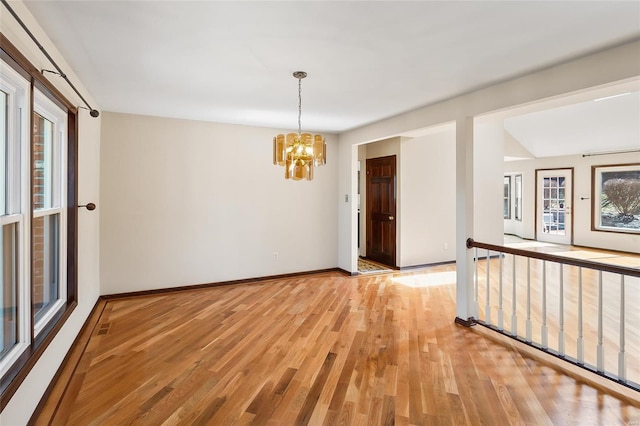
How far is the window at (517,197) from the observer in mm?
10250

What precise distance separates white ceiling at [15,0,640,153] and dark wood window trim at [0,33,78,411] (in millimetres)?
387

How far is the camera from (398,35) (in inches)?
92.5

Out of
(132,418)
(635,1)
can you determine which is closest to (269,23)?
(635,1)

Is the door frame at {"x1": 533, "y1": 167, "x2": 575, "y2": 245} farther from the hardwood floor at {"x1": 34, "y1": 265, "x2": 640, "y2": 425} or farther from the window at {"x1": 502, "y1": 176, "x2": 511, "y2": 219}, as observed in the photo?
the hardwood floor at {"x1": 34, "y1": 265, "x2": 640, "y2": 425}

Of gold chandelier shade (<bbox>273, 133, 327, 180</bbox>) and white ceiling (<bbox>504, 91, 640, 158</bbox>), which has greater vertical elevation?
white ceiling (<bbox>504, 91, 640, 158</bbox>)

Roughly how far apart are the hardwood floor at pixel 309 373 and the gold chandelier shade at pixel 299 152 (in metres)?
1.65

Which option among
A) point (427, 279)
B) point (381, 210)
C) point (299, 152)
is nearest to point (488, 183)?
point (381, 210)

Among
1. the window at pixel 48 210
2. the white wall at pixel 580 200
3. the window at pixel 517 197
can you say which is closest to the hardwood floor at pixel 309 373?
the window at pixel 48 210

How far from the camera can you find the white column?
3.70m

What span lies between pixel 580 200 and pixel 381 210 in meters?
5.62

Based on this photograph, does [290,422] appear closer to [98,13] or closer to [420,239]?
[98,13]

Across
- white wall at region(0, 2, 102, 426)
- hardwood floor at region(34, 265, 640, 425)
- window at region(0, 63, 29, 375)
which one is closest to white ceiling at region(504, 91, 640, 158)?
hardwood floor at region(34, 265, 640, 425)

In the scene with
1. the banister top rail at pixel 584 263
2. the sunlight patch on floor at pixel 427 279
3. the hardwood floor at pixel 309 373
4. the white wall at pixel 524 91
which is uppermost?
the white wall at pixel 524 91

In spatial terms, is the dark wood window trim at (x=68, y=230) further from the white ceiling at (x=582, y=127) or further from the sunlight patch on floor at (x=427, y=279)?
the white ceiling at (x=582, y=127)
